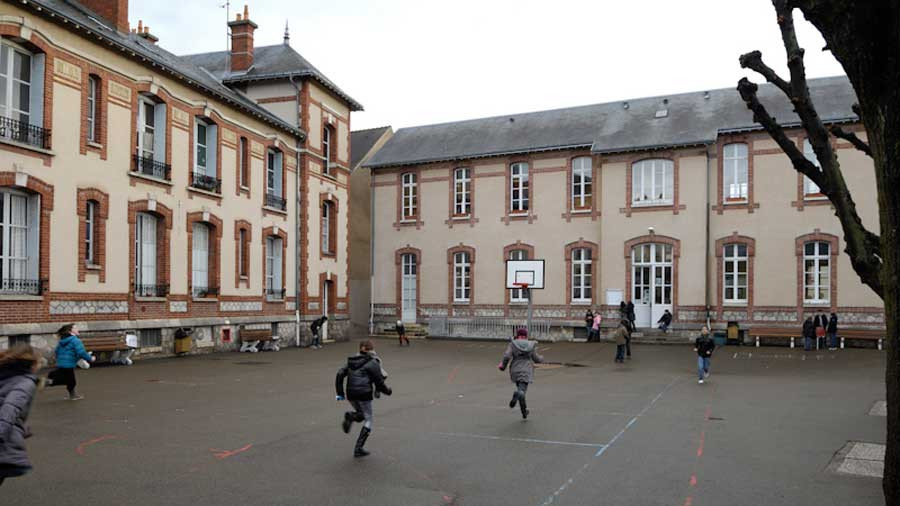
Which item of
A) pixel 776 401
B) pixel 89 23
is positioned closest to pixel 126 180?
pixel 89 23

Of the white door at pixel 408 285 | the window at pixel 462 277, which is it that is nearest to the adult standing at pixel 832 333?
the window at pixel 462 277

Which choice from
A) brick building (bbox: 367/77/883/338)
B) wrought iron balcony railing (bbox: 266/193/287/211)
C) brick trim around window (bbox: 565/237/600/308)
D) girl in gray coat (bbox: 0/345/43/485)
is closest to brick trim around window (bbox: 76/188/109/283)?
wrought iron balcony railing (bbox: 266/193/287/211)

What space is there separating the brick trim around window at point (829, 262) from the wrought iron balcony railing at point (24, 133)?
87.1 ft

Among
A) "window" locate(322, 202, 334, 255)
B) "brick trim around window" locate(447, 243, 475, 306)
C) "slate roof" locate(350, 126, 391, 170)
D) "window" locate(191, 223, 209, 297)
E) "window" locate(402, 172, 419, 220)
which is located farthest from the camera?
"slate roof" locate(350, 126, 391, 170)

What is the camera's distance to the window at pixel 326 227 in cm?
3509

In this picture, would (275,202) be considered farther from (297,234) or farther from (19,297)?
(19,297)

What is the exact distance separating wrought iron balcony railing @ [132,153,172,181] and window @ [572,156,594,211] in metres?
18.1

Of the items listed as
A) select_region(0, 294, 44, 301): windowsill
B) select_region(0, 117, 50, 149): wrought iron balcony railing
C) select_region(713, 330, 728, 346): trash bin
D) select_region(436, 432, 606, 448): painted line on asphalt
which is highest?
select_region(0, 117, 50, 149): wrought iron balcony railing

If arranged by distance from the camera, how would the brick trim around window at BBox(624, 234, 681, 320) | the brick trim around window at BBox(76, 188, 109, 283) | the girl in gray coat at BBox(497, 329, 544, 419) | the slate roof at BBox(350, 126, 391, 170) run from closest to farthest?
the girl in gray coat at BBox(497, 329, 544, 419) < the brick trim around window at BBox(76, 188, 109, 283) < the brick trim around window at BBox(624, 234, 681, 320) < the slate roof at BBox(350, 126, 391, 170)

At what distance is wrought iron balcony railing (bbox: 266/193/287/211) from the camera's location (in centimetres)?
3059

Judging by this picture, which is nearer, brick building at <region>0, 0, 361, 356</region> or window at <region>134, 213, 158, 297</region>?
brick building at <region>0, 0, 361, 356</region>

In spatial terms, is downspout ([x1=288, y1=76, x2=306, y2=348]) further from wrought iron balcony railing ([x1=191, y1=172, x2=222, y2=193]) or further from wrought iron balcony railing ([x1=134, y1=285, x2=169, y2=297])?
wrought iron balcony railing ([x1=134, y1=285, x2=169, y2=297])

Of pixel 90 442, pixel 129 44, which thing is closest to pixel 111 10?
pixel 129 44

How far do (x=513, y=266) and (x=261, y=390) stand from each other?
17982 millimetres
